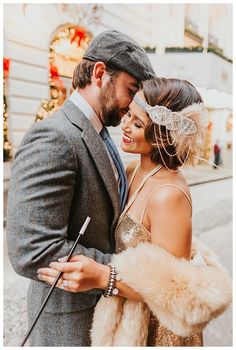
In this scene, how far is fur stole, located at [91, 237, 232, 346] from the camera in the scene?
1220 mm

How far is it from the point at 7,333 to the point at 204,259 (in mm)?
2090

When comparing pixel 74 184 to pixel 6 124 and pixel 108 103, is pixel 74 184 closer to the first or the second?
pixel 108 103

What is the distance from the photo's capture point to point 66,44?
14.7 ft

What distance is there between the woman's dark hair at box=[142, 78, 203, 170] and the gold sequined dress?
0.12 metres

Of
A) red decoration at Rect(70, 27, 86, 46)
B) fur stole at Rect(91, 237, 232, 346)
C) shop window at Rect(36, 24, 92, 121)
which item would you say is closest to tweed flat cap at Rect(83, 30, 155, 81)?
fur stole at Rect(91, 237, 232, 346)

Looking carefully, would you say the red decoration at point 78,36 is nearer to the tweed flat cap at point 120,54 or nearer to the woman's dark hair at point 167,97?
the tweed flat cap at point 120,54

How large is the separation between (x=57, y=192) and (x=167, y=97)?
2.05ft

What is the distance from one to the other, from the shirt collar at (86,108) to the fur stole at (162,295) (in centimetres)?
55

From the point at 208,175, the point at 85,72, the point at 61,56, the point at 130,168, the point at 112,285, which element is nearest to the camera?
the point at 112,285

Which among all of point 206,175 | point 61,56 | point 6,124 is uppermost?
point 61,56

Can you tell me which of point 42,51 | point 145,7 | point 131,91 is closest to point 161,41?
point 145,7

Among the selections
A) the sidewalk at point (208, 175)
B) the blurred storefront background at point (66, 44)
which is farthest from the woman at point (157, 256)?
the sidewalk at point (208, 175)

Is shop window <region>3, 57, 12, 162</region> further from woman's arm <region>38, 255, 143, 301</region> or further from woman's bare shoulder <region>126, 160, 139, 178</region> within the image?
woman's arm <region>38, 255, 143, 301</region>

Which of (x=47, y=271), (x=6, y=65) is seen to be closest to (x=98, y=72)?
(x=47, y=271)
